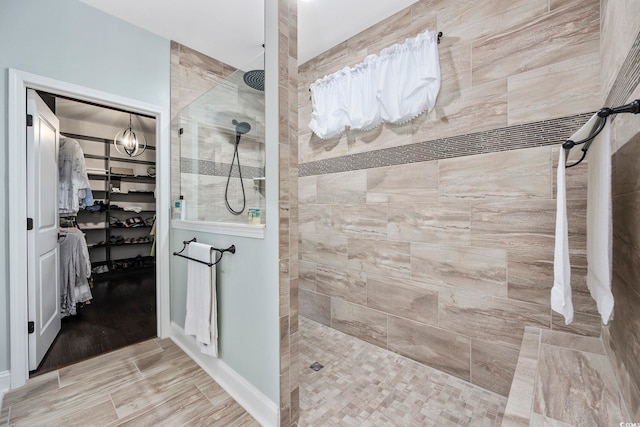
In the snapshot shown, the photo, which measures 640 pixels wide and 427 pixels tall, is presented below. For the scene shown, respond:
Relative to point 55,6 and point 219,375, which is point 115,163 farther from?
point 219,375

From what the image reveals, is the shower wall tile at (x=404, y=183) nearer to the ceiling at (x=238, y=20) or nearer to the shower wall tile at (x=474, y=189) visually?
the shower wall tile at (x=474, y=189)

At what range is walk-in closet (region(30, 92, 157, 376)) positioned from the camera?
8.19ft

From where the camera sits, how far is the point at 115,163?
502 centimetres

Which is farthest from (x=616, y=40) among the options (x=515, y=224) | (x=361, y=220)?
(x=361, y=220)

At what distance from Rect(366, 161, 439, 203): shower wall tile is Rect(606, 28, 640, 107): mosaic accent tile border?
3.00 ft

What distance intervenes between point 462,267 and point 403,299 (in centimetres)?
52

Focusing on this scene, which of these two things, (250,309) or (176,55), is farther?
(176,55)

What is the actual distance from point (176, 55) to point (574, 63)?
118 inches

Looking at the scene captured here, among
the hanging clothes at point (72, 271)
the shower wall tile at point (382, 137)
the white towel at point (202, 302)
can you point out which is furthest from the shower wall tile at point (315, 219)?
the hanging clothes at point (72, 271)

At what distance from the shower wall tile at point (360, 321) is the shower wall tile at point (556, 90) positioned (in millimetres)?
1702

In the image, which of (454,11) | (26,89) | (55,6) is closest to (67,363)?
(26,89)

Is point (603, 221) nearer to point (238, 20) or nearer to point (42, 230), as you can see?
point (238, 20)

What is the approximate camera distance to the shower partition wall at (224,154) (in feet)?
5.60

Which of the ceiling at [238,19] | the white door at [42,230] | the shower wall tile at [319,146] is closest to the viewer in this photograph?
the white door at [42,230]
